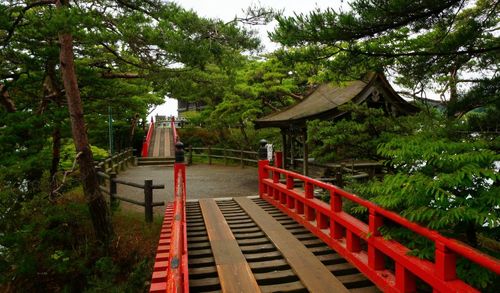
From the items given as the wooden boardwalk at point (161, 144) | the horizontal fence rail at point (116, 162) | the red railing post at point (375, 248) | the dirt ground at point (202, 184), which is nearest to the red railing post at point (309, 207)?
the red railing post at point (375, 248)

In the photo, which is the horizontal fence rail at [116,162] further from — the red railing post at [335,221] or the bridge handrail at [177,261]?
the red railing post at [335,221]

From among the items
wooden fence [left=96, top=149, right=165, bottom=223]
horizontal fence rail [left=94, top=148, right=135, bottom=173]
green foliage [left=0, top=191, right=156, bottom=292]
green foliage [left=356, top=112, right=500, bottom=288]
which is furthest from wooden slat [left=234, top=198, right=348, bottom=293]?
horizontal fence rail [left=94, top=148, right=135, bottom=173]

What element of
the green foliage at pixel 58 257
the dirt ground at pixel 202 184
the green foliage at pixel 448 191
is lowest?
the green foliage at pixel 58 257

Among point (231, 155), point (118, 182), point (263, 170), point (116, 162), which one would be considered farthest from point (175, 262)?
point (231, 155)

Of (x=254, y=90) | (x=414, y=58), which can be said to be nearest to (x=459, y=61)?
(x=414, y=58)

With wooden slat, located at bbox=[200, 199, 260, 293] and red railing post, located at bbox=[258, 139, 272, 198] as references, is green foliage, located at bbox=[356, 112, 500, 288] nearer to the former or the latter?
wooden slat, located at bbox=[200, 199, 260, 293]

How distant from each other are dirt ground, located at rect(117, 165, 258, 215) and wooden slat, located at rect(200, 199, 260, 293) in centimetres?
375

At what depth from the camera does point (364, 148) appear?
24.7ft

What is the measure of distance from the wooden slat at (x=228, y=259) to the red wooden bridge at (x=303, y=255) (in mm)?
11

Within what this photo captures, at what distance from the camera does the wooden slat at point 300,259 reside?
4035 millimetres

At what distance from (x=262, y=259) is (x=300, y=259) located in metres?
0.53

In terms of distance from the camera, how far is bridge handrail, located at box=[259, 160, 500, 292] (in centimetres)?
299

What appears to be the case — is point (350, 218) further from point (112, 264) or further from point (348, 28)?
point (112, 264)

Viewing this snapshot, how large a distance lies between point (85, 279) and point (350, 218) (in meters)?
6.26
